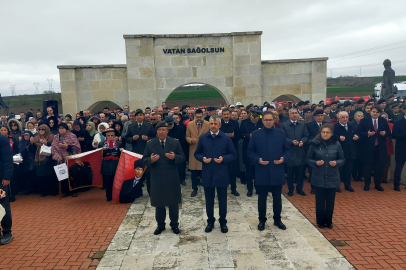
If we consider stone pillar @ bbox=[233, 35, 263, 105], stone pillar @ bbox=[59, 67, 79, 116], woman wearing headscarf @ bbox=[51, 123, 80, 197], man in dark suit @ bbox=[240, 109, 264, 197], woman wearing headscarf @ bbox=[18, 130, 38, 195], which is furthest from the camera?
stone pillar @ bbox=[233, 35, 263, 105]

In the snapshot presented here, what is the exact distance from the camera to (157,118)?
818 cm

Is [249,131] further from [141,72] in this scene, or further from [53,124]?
[141,72]

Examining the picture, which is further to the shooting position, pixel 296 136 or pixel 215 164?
pixel 296 136

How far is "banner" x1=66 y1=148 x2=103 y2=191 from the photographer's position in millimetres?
7191

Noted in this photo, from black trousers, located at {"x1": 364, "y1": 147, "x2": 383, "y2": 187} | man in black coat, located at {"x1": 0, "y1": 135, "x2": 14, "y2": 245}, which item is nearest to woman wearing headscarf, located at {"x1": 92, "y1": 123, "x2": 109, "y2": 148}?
man in black coat, located at {"x1": 0, "y1": 135, "x2": 14, "y2": 245}

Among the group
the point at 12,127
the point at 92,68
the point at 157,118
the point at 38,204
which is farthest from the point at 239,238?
the point at 92,68

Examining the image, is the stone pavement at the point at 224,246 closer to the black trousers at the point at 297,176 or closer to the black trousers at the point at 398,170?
the black trousers at the point at 297,176

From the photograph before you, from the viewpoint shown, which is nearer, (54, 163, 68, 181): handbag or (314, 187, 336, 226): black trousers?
(314, 187, 336, 226): black trousers

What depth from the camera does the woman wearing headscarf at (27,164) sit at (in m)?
7.67

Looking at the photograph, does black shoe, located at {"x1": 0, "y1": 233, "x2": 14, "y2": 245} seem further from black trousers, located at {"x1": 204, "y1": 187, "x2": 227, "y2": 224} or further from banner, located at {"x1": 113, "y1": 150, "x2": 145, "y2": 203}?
black trousers, located at {"x1": 204, "y1": 187, "x2": 227, "y2": 224}

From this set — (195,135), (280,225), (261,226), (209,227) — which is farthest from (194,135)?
(280,225)

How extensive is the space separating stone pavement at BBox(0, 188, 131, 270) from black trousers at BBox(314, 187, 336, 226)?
3548 mm

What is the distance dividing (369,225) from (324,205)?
899 millimetres

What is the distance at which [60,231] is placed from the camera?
5.48 m
